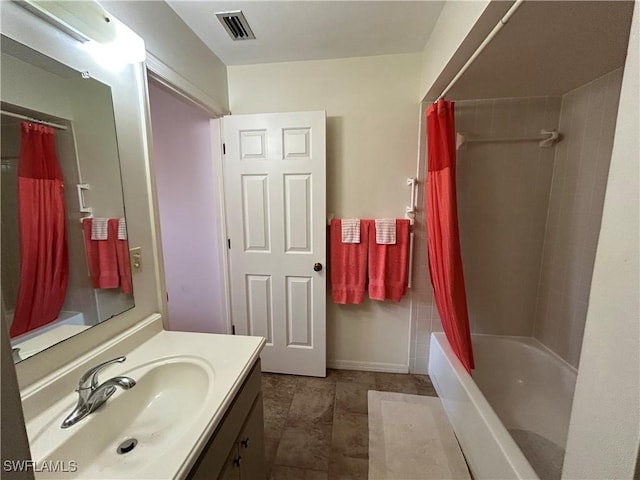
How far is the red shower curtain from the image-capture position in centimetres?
154

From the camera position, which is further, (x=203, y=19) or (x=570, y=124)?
(x=570, y=124)

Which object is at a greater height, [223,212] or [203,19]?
[203,19]

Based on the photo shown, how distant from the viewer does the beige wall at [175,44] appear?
118 cm

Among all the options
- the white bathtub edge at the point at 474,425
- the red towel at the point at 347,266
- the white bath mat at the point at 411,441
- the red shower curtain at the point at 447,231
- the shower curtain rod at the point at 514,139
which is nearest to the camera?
the white bathtub edge at the point at 474,425

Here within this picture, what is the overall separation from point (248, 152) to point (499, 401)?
8.11ft

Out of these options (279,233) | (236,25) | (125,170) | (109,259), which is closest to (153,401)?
(109,259)

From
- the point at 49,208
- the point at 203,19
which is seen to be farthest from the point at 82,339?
the point at 203,19

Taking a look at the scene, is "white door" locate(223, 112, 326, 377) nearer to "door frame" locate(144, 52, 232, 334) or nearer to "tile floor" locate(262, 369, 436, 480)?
"door frame" locate(144, 52, 232, 334)

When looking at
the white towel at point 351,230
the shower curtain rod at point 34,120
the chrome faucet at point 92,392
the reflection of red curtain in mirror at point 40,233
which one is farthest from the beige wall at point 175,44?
the chrome faucet at point 92,392

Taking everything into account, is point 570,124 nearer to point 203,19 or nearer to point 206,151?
point 203,19

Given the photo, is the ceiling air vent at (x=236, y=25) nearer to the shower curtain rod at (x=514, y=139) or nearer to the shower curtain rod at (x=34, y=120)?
the shower curtain rod at (x=34, y=120)

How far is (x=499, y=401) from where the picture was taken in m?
1.79

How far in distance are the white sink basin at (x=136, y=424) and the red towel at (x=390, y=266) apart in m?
1.33

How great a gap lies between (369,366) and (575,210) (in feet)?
6.02
